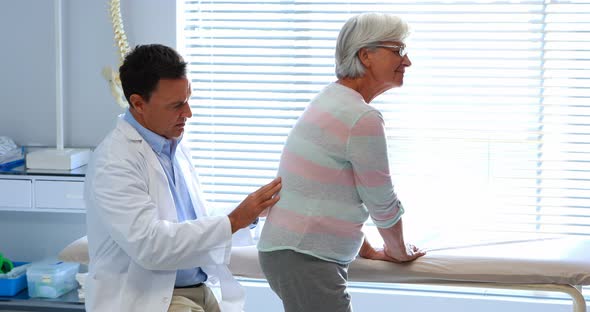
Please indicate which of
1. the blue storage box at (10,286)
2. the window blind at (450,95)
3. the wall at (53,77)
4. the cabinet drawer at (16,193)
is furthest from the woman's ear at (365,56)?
the blue storage box at (10,286)

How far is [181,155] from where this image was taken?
7.75 feet

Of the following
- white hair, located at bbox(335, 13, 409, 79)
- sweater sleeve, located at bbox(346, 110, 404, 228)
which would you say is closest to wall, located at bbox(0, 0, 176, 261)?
white hair, located at bbox(335, 13, 409, 79)

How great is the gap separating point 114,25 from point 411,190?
1314 mm

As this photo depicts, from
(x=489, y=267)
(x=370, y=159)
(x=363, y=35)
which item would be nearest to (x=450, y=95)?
(x=489, y=267)

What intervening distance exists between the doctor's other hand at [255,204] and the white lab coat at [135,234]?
0.03 m

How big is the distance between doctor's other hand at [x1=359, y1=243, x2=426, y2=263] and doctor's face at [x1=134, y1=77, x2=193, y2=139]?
1.84 feet

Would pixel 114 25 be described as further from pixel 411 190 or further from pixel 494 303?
pixel 494 303

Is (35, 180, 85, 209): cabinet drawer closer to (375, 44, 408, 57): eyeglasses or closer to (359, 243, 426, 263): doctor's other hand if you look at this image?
(359, 243, 426, 263): doctor's other hand

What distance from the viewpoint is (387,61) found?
83.1 inches

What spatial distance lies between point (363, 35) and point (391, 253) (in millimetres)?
551

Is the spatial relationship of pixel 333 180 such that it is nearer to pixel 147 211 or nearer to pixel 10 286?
pixel 147 211

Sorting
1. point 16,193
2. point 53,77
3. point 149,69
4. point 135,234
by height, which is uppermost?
point 149,69

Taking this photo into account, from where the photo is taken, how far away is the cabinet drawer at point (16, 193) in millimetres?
3428

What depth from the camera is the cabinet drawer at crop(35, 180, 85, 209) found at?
3.40 meters
